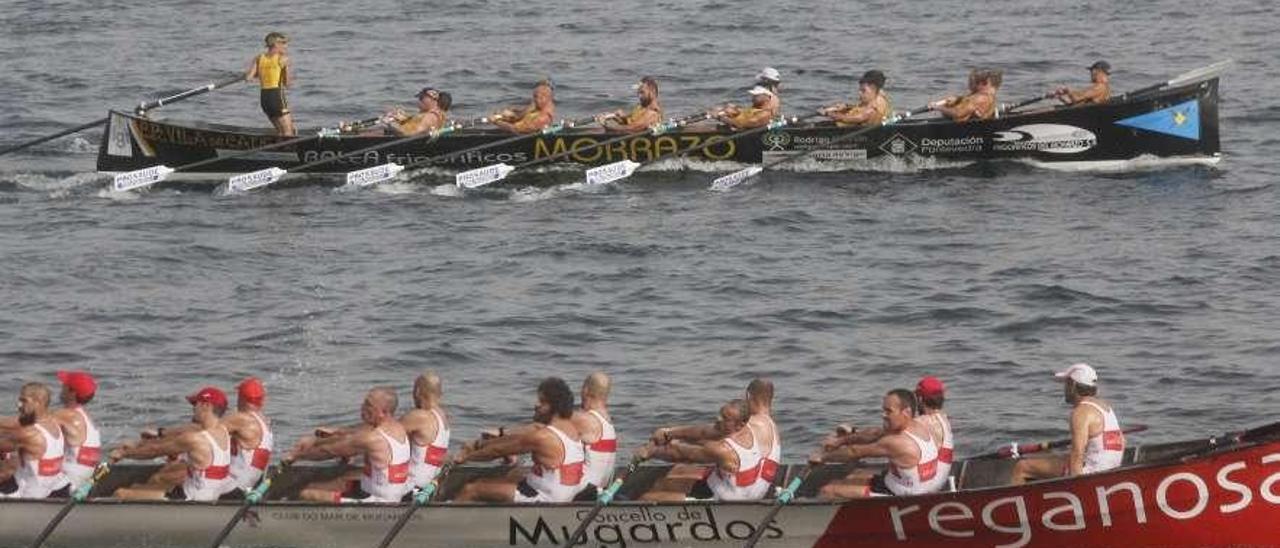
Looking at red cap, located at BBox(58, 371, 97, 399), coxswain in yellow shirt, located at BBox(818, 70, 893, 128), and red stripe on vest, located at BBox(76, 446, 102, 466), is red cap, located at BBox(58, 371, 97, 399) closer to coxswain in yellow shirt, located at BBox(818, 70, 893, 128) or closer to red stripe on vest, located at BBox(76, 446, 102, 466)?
red stripe on vest, located at BBox(76, 446, 102, 466)

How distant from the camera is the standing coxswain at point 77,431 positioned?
24422mm

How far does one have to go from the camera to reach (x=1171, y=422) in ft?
98.1

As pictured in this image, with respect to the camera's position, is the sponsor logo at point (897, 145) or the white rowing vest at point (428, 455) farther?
the sponsor logo at point (897, 145)

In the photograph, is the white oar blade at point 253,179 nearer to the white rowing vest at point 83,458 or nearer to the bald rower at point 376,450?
the white rowing vest at point 83,458

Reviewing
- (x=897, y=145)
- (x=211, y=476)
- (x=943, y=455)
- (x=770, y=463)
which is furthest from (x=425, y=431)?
(x=897, y=145)

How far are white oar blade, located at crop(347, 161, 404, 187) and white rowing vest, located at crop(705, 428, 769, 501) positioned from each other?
1879cm

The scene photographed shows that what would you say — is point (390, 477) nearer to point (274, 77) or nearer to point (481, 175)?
point (481, 175)

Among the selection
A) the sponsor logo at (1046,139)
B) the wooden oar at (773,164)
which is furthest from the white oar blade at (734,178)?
the sponsor logo at (1046,139)

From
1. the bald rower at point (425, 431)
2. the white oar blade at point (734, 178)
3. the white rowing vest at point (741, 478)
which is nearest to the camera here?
the white rowing vest at point (741, 478)

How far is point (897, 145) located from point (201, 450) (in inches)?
791

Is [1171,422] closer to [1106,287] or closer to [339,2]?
[1106,287]

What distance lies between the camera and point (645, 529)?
23516mm

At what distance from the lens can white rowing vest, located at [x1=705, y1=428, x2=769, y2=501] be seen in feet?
77.4

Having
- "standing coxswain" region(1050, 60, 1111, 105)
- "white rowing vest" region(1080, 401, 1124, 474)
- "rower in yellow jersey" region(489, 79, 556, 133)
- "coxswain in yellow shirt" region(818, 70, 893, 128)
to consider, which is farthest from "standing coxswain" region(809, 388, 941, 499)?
"rower in yellow jersey" region(489, 79, 556, 133)
